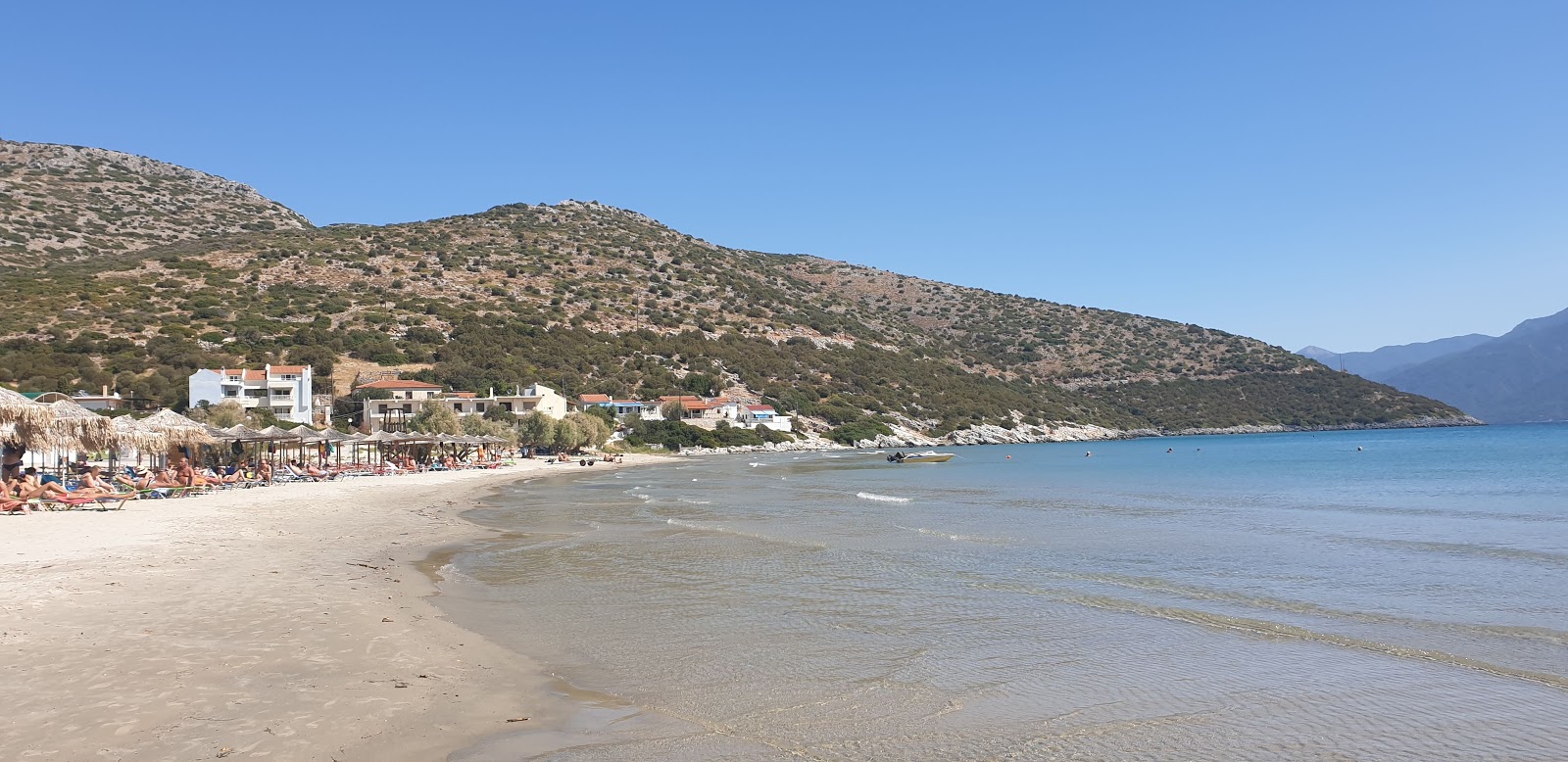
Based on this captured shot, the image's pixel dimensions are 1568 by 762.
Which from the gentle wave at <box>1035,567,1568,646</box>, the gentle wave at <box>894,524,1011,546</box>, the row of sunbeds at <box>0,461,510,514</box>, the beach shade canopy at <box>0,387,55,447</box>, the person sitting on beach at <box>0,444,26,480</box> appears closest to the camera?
the gentle wave at <box>1035,567,1568,646</box>

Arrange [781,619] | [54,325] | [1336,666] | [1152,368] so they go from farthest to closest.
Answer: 1. [1152,368]
2. [54,325]
3. [781,619]
4. [1336,666]

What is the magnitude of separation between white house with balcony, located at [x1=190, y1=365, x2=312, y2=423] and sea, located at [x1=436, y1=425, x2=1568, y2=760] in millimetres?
40656

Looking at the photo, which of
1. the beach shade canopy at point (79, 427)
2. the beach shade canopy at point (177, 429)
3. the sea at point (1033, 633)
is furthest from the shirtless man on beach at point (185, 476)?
the sea at point (1033, 633)

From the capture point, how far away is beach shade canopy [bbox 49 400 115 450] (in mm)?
19375

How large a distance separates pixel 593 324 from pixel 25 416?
229 feet

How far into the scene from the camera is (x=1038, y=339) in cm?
12525

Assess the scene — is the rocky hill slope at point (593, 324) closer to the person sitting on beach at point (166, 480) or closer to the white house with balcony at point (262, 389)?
the white house with balcony at point (262, 389)

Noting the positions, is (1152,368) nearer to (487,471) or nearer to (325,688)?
(487,471)

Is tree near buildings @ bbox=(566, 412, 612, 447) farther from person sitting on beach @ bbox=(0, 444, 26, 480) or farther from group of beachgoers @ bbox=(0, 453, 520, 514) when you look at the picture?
person sitting on beach @ bbox=(0, 444, 26, 480)

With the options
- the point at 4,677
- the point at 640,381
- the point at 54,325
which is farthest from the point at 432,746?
the point at 640,381

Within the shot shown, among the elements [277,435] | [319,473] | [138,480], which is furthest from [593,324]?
[138,480]

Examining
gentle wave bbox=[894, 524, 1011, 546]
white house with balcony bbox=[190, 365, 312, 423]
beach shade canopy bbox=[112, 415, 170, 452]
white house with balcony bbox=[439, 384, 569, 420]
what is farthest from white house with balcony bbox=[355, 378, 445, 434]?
gentle wave bbox=[894, 524, 1011, 546]

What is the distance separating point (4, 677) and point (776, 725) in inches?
213

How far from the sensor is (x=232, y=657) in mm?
7328
